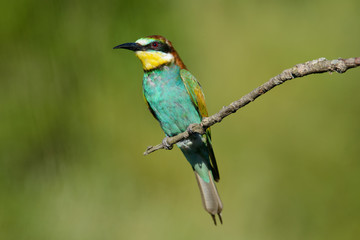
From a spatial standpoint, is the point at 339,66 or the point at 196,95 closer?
the point at 339,66

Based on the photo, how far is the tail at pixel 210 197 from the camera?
8.66ft

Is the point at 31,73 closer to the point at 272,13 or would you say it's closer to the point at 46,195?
the point at 46,195

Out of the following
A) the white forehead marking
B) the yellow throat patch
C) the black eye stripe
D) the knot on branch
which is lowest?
the knot on branch

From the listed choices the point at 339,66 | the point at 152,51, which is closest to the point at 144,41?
the point at 152,51

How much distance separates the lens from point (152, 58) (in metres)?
2.65

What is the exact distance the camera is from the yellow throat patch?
2.63 metres

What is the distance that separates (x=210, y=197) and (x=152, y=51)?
3.10 feet

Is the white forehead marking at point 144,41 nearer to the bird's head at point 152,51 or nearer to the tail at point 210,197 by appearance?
the bird's head at point 152,51

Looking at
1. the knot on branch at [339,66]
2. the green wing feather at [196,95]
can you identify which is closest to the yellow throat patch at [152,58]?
the green wing feather at [196,95]

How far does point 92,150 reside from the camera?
365 centimetres

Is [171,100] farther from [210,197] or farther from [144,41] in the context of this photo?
[210,197]

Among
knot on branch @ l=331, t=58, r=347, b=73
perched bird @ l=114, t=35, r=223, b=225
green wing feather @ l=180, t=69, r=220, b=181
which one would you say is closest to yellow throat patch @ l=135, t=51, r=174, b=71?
perched bird @ l=114, t=35, r=223, b=225

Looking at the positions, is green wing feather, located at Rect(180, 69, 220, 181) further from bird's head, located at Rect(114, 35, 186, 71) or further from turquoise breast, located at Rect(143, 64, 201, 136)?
bird's head, located at Rect(114, 35, 186, 71)

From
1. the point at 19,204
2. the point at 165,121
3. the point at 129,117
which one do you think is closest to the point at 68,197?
the point at 19,204
